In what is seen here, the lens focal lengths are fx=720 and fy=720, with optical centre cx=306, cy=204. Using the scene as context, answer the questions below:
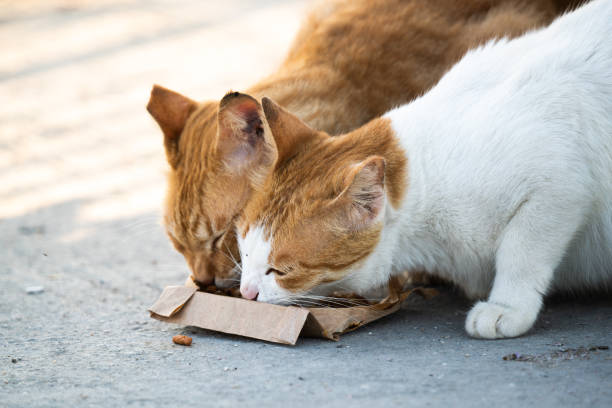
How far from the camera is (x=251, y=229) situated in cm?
225

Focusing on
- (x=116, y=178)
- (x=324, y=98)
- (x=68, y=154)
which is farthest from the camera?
(x=68, y=154)

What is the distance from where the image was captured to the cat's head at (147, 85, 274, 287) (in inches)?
96.7

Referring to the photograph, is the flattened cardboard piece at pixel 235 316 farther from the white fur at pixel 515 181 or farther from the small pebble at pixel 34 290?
the small pebble at pixel 34 290

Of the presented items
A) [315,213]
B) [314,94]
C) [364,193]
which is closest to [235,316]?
[315,213]

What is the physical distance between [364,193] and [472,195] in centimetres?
35

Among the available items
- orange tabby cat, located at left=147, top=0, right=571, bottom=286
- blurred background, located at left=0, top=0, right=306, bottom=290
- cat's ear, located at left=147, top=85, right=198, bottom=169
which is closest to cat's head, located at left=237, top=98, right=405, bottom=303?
orange tabby cat, located at left=147, top=0, right=571, bottom=286

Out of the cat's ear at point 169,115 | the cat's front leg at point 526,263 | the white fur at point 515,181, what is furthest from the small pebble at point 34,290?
the cat's front leg at point 526,263

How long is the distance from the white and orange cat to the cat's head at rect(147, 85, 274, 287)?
14cm

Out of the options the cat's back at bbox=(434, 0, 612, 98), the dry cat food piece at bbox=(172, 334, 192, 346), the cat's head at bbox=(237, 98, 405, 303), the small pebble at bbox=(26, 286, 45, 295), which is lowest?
the small pebble at bbox=(26, 286, 45, 295)

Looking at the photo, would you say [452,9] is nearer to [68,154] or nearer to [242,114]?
[242,114]

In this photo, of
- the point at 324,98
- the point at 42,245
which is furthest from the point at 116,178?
the point at 324,98

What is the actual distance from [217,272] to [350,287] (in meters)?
0.53

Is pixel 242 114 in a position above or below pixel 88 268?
above

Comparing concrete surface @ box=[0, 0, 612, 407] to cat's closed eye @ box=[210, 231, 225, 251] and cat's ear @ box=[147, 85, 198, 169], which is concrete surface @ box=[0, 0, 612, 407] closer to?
cat's closed eye @ box=[210, 231, 225, 251]
